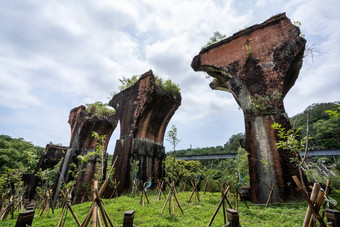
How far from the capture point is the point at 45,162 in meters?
15.3

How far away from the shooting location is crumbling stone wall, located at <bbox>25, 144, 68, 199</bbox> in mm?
14363

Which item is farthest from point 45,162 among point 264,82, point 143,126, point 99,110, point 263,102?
point 264,82

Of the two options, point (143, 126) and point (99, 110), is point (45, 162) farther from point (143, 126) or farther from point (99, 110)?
point (143, 126)

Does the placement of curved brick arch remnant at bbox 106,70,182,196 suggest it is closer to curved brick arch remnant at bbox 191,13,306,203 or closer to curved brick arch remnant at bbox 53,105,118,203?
curved brick arch remnant at bbox 53,105,118,203

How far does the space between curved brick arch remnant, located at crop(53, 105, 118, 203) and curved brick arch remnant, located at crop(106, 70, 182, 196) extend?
1.62 metres

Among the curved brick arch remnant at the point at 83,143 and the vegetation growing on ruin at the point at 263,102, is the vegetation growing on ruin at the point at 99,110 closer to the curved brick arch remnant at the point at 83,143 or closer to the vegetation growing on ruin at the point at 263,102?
the curved brick arch remnant at the point at 83,143

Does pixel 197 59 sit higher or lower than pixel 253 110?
higher

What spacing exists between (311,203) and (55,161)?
1911 cm

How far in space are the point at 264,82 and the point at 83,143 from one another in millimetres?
11693

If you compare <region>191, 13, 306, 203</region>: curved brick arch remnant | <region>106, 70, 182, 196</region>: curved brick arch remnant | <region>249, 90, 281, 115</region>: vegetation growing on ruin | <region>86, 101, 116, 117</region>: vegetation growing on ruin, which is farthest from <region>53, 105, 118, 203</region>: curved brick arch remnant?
<region>249, 90, 281, 115</region>: vegetation growing on ruin

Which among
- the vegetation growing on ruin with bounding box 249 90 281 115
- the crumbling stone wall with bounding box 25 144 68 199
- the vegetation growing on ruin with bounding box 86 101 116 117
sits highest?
the vegetation growing on ruin with bounding box 86 101 116 117

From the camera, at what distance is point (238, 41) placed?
7.76 m

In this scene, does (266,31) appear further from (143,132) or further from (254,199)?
(143,132)

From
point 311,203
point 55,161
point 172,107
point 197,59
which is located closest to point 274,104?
point 197,59
